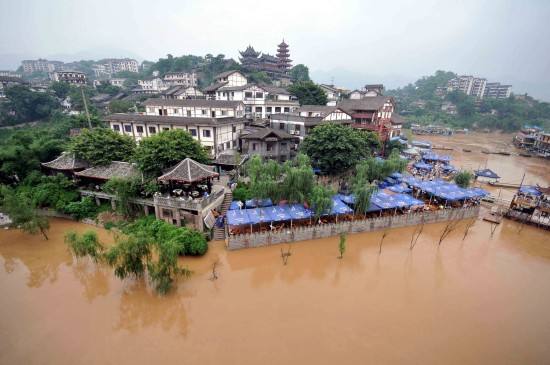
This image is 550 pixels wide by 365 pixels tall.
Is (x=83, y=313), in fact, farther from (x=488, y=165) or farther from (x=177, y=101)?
(x=488, y=165)

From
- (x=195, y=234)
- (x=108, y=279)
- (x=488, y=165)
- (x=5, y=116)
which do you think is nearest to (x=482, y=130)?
(x=488, y=165)

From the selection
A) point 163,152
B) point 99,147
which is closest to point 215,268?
point 163,152

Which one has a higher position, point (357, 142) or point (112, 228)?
point (357, 142)

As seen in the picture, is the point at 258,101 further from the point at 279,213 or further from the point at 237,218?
the point at 237,218

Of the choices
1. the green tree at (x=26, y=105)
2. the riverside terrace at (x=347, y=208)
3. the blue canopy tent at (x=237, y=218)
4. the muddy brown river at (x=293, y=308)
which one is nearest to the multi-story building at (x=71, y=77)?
the green tree at (x=26, y=105)

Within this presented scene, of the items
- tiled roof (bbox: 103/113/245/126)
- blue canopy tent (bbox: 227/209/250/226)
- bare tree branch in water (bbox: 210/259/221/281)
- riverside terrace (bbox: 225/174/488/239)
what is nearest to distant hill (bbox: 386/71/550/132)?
riverside terrace (bbox: 225/174/488/239)
